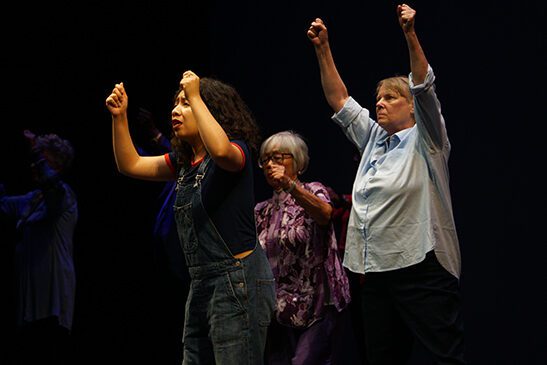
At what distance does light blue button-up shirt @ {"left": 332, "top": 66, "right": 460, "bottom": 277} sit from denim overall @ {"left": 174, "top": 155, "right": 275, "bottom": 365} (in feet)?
1.53

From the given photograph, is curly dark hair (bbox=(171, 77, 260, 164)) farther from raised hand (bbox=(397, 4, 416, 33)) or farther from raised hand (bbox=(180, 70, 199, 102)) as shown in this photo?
raised hand (bbox=(397, 4, 416, 33))

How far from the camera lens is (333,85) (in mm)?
3066

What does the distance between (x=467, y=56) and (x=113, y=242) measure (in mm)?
2819

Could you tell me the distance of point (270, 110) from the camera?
→ 5.11m

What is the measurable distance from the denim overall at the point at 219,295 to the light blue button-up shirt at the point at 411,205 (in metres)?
0.47

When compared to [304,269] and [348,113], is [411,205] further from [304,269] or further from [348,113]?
[304,269]

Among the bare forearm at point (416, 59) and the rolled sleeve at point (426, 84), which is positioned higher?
the bare forearm at point (416, 59)

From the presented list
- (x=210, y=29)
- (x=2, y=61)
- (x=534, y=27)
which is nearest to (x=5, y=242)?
(x=2, y=61)

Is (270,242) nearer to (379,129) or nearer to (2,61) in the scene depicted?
(379,129)

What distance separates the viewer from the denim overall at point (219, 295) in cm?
236

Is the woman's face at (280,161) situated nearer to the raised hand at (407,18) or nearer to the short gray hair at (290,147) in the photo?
the short gray hair at (290,147)

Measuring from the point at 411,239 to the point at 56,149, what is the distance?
302 centimetres

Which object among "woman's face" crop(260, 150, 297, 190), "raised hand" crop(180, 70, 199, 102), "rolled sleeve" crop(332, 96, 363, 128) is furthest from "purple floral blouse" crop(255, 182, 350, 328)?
"raised hand" crop(180, 70, 199, 102)

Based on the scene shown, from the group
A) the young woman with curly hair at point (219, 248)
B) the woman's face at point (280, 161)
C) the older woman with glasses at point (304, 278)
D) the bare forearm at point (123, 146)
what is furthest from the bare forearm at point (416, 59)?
the woman's face at point (280, 161)
